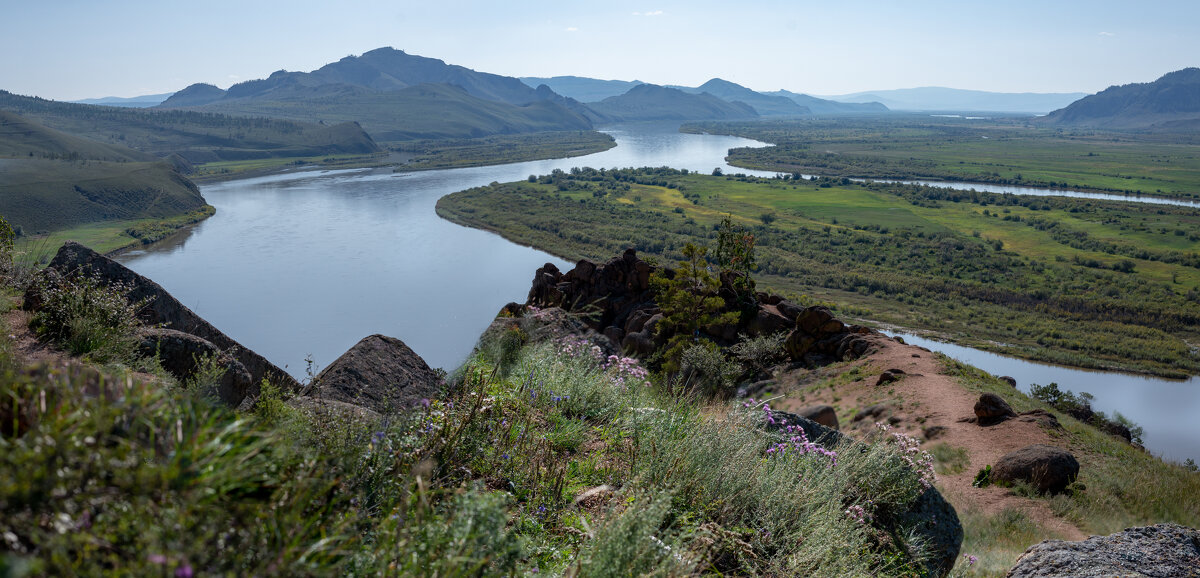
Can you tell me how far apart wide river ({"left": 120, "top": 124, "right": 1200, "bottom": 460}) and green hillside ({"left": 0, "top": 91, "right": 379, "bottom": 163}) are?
213 feet

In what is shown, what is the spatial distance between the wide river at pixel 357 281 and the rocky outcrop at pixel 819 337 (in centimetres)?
1338

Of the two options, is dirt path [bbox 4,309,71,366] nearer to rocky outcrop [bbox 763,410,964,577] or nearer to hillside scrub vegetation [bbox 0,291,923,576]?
hillside scrub vegetation [bbox 0,291,923,576]

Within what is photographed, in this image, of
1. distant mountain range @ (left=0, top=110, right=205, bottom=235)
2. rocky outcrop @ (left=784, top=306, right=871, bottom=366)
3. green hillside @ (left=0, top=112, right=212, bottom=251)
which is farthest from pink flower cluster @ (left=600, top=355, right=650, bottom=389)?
distant mountain range @ (left=0, top=110, right=205, bottom=235)

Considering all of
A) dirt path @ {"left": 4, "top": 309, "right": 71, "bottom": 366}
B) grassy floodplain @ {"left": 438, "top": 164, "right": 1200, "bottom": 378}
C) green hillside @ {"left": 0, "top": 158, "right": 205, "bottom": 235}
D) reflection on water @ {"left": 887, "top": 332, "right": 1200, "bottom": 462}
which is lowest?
reflection on water @ {"left": 887, "top": 332, "right": 1200, "bottom": 462}

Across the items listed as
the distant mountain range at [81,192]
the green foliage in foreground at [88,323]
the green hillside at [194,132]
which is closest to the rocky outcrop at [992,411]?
the green foliage in foreground at [88,323]

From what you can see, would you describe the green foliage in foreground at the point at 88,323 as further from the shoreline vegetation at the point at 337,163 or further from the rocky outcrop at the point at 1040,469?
the shoreline vegetation at the point at 337,163

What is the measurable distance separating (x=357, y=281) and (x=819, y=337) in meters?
33.0

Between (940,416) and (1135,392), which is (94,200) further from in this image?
(1135,392)

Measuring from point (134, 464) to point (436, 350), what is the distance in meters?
32.3

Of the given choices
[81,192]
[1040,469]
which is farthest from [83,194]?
[1040,469]

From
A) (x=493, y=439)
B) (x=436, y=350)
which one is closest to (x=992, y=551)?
(x=493, y=439)

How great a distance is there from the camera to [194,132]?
145 m

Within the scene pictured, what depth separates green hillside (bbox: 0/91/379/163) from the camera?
134125 millimetres

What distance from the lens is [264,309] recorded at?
38.6 metres
